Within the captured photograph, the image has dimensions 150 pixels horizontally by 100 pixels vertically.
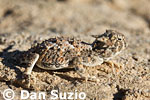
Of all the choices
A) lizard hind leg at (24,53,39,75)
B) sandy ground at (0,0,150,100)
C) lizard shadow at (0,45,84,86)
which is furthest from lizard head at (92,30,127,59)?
lizard hind leg at (24,53,39,75)

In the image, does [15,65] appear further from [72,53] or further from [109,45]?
[109,45]

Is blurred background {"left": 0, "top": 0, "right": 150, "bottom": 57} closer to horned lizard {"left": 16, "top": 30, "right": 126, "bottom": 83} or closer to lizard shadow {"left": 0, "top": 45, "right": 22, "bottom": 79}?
lizard shadow {"left": 0, "top": 45, "right": 22, "bottom": 79}

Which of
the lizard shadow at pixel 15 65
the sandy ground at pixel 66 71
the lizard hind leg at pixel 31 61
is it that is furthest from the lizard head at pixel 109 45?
the lizard hind leg at pixel 31 61

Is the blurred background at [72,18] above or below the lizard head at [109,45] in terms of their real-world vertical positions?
above

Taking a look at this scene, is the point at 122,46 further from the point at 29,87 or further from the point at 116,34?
the point at 29,87

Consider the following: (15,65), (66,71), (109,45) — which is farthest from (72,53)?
(15,65)

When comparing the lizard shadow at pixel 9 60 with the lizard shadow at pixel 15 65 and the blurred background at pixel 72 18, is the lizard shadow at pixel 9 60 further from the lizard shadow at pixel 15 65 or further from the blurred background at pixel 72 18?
the blurred background at pixel 72 18
